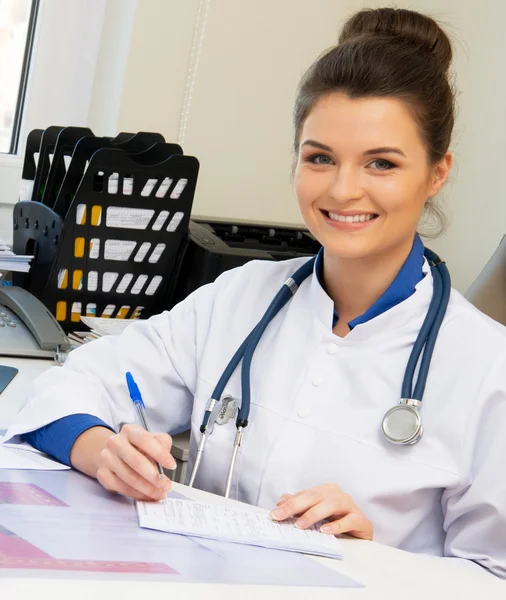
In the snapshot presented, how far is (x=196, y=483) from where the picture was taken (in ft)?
4.29

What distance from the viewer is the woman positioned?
1.15 m

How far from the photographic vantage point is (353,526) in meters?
1.08

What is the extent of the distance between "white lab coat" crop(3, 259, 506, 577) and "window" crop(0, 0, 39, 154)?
1176 millimetres

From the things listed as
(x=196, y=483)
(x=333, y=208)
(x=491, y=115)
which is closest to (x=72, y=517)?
(x=196, y=483)

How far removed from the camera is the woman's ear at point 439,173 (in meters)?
1.30

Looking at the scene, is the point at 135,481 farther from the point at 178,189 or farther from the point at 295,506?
the point at 178,189

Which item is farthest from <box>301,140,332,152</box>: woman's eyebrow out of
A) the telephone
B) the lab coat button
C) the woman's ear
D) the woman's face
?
the telephone

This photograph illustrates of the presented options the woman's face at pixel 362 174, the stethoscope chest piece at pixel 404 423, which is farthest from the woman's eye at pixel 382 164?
the stethoscope chest piece at pixel 404 423

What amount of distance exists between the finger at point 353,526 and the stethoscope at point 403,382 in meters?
0.11

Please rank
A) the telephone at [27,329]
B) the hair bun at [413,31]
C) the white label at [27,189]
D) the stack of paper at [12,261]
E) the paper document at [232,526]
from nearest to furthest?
the paper document at [232,526] → the hair bun at [413,31] → the telephone at [27,329] → the stack of paper at [12,261] → the white label at [27,189]

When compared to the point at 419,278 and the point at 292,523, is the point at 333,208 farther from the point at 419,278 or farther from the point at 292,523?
the point at 292,523

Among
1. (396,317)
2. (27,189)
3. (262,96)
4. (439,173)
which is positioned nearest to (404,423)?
(396,317)

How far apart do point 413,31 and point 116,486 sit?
741 mm

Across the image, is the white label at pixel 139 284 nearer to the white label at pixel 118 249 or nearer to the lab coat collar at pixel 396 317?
the white label at pixel 118 249
